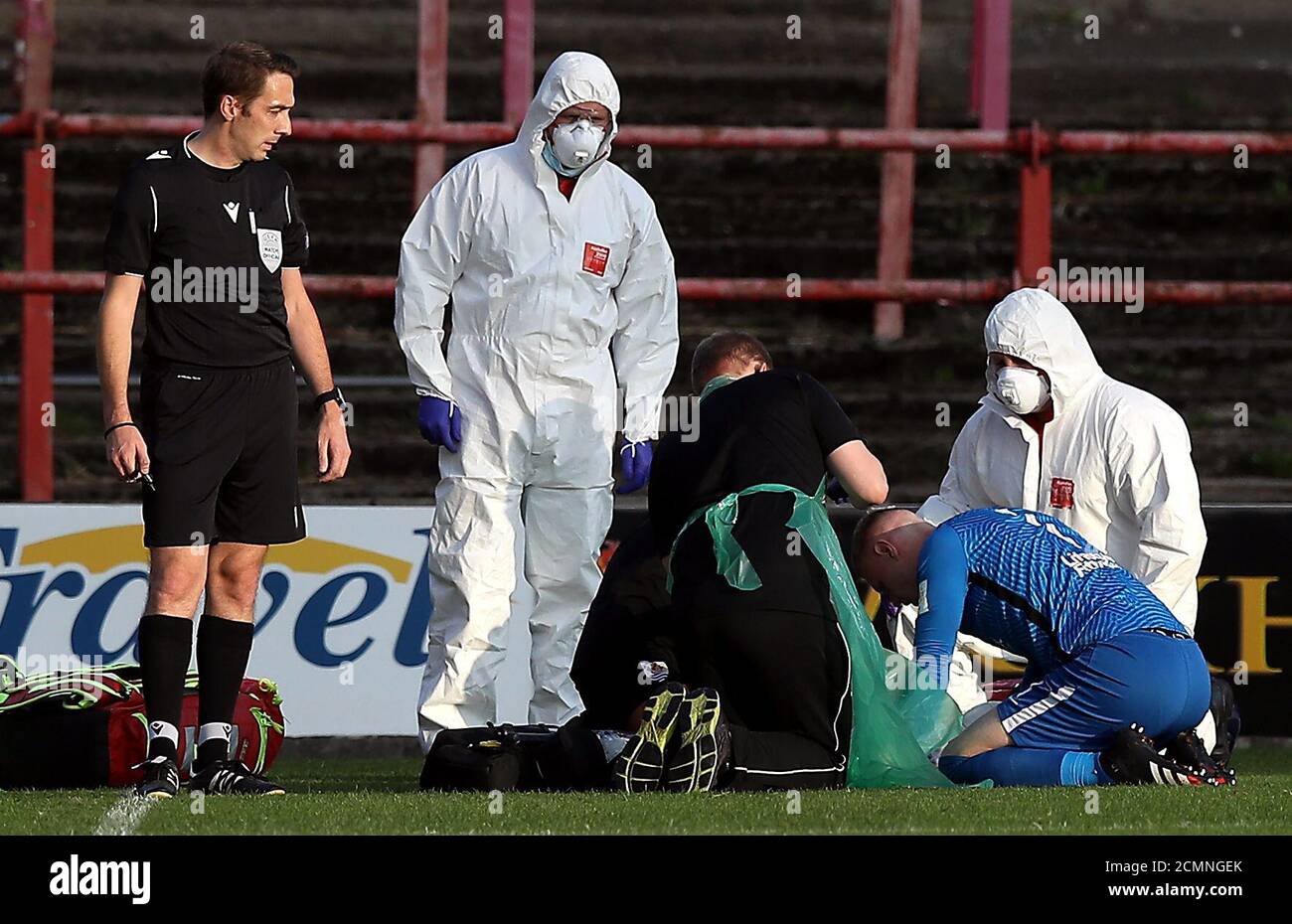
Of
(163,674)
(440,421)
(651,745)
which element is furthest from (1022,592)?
(163,674)

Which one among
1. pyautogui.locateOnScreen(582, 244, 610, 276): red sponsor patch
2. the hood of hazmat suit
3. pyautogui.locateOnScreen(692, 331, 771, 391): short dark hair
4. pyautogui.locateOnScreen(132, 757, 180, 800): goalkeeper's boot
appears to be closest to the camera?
pyautogui.locateOnScreen(132, 757, 180, 800): goalkeeper's boot

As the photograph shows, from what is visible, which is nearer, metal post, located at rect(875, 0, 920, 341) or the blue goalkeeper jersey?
the blue goalkeeper jersey

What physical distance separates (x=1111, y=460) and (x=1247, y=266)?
525 cm

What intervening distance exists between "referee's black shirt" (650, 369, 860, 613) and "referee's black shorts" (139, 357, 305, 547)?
3.35 ft

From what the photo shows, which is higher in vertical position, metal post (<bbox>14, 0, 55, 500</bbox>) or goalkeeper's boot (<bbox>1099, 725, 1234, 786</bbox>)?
metal post (<bbox>14, 0, 55, 500</bbox>)

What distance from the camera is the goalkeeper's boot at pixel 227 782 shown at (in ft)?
18.8

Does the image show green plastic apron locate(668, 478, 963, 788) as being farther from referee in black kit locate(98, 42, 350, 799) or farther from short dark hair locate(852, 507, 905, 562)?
referee in black kit locate(98, 42, 350, 799)

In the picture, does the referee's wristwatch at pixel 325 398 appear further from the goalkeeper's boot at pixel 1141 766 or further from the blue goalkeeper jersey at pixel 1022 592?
the goalkeeper's boot at pixel 1141 766

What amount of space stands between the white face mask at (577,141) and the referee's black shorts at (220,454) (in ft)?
4.49

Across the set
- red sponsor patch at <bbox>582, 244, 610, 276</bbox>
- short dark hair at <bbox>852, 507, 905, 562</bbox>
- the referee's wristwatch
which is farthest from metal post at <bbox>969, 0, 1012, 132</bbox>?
the referee's wristwatch

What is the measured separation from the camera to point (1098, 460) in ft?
22.3

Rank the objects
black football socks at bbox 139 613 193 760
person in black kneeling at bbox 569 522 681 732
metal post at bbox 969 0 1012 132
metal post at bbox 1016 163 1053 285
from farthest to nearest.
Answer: metal post at bbox 969 0 1012 132 < metal post at bbox 1016 163 1053 285 < person in black kneeling at bbox 569 522 681 732 < black football socks at bbox 139 613 193 760

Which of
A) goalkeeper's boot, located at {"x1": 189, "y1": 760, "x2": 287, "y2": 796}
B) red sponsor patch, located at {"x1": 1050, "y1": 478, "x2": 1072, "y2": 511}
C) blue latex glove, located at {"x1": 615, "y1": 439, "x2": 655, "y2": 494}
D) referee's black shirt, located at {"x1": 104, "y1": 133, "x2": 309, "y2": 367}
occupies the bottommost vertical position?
goalkeeper's boot, located at {"x1": 189, "y1": 760, "x2": 287, "y2": 796}

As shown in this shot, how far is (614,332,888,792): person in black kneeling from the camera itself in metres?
5.68
